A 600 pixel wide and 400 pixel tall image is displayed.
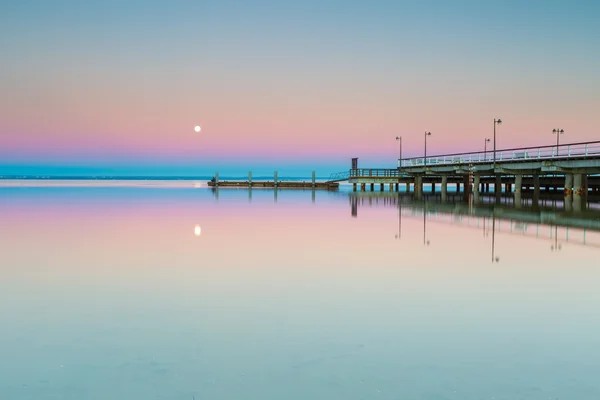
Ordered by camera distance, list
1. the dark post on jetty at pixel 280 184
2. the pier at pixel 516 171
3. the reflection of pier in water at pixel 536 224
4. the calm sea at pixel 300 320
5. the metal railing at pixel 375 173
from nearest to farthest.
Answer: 1. the calm sea at pixel 300 320
2. the reflection of pier in water at pixel 536 224
3. the pier at pixel 516 171
4. the metal railing at pixel 375 173
5. the dark post on jetty at pixel 280 184

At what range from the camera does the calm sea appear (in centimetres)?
607

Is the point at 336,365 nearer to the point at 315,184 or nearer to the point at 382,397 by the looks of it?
the point at 382,397

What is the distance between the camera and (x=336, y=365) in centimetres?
656

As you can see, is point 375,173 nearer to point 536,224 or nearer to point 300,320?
point 536,224

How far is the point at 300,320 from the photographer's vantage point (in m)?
8.62

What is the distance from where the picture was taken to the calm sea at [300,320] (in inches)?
239

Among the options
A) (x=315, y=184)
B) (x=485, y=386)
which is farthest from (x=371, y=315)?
(x=315, y=184)

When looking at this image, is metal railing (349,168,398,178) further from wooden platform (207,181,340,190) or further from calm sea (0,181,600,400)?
calm sea (0,181,600,400)

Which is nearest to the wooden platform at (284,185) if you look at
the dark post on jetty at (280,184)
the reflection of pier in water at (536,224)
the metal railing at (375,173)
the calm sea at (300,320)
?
the dark post on jetty at (280,184)

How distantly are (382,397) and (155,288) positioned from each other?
21.6ft

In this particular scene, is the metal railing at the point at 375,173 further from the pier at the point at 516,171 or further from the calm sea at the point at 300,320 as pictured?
the calm sea at the point at 300,320

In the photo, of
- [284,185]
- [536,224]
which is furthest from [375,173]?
[536,224]

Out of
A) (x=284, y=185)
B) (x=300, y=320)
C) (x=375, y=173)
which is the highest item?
(x=375, y=173)

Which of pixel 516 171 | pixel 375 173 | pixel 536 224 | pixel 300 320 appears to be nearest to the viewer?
pixel 300 320
